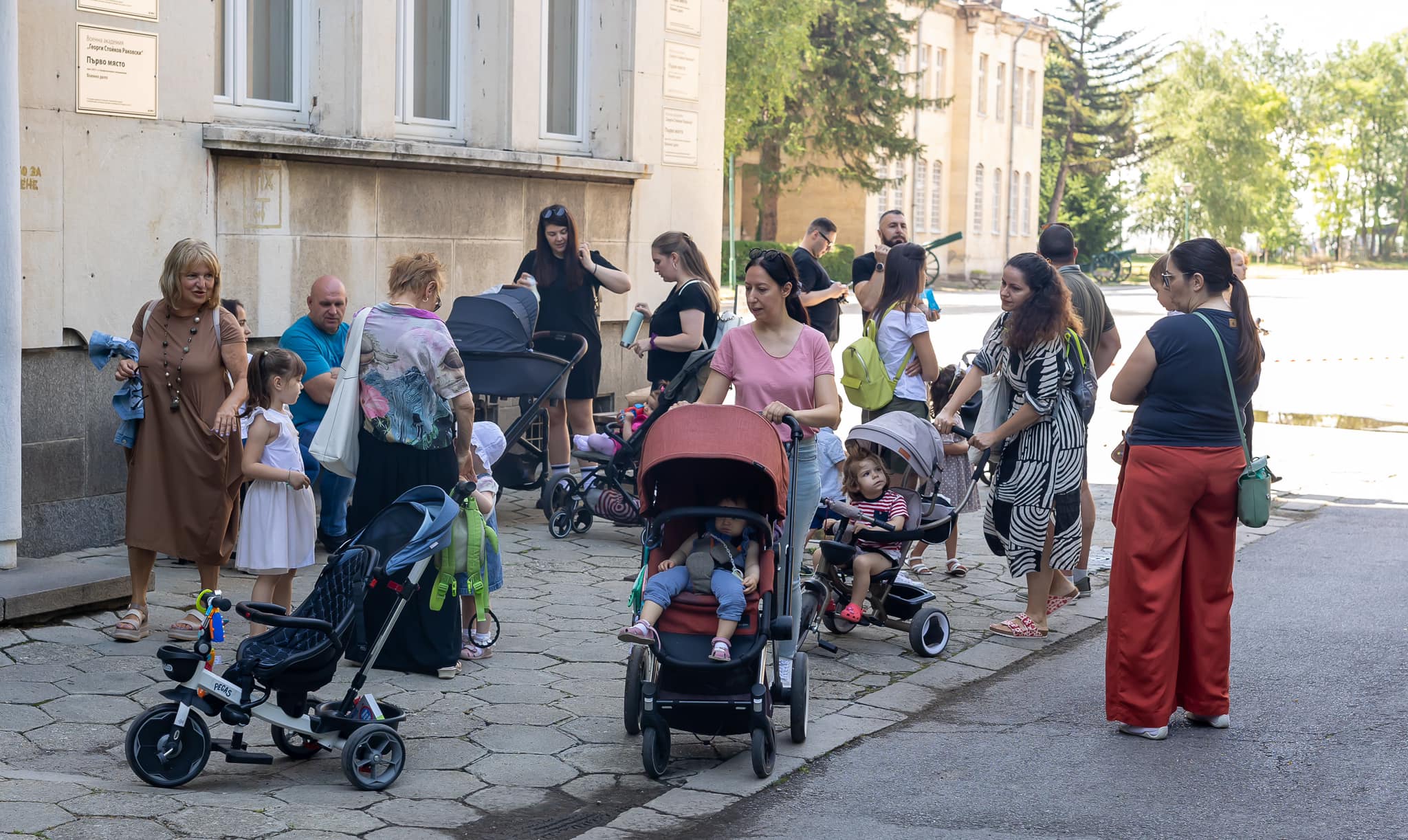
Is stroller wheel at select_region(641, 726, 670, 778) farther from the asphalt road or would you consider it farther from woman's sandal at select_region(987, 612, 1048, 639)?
woman's sandal at select_region(987, 612, 1048, 639)

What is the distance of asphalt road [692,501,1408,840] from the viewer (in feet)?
17.6

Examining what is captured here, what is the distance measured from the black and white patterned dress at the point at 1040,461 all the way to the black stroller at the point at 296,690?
10.2ft

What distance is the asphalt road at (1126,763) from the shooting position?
211 inches

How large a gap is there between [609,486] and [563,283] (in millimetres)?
1755

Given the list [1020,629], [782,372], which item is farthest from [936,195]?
[782,372]

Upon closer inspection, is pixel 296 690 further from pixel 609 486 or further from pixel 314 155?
pixel 314 155

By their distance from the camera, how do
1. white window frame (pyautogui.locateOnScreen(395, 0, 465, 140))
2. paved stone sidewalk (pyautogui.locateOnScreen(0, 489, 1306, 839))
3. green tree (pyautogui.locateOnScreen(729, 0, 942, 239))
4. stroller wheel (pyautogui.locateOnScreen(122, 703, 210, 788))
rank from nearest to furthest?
paved stone sidewalk (pyautogui.locateOnScreen(0, 489, 1306, 839))
stroller wheel (pyautogui.locateOnScreen(122, 703, 210, 788))
white window frame (pyautogui.locateOnScreen(395, 0, 465, 140))
green tree (pyautogui.locateOnScreen(729, 0, 942, 239))

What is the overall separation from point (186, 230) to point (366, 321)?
10.1 feet

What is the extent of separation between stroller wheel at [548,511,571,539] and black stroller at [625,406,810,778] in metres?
4.14

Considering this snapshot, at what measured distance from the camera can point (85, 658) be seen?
6.98 meters

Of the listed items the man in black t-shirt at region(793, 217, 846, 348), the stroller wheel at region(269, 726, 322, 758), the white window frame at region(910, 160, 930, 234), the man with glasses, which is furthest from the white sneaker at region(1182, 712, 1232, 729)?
the white window frame at region(910, 160, 930, 234)

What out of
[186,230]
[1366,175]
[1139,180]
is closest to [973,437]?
[186,230]

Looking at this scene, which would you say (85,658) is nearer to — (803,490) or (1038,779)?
(803,490)

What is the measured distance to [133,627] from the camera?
287 inches
